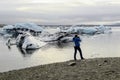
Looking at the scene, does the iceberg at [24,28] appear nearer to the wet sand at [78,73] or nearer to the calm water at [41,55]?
the calm water at [41,55]

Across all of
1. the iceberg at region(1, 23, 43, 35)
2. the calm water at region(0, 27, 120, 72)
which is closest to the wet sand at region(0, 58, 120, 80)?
the calm water at region(0, 27, 120, 72)

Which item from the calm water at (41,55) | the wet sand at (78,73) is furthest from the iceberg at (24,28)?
the wet sand at (78,73)

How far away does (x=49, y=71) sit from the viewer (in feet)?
41.3

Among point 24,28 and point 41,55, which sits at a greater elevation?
point 24,28

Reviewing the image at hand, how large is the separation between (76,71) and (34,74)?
5.72ft

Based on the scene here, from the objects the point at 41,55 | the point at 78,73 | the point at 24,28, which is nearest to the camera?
the point at 78,73

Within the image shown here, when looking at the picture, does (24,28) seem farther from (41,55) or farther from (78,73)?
(78,73)

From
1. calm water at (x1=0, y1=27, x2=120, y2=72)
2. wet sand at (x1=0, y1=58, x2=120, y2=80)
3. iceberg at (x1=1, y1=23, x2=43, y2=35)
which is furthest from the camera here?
iceberg at (x1=1, y1=23, x2=43, y2=35)

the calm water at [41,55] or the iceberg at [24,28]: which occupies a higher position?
the iceberg at [24,28]

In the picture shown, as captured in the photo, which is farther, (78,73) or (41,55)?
(41,55)

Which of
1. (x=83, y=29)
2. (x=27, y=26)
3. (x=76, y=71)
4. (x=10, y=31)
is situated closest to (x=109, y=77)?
(x=76, y=71)

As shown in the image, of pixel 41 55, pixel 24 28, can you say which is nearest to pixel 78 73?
pixel 41 55

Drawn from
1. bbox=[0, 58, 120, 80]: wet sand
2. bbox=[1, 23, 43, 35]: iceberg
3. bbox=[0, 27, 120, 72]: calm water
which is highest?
bbox=[0, 58, 120, 80]: wet sand

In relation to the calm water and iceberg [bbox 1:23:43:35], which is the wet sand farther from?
iceberg [bbox 1:23:43:35]
